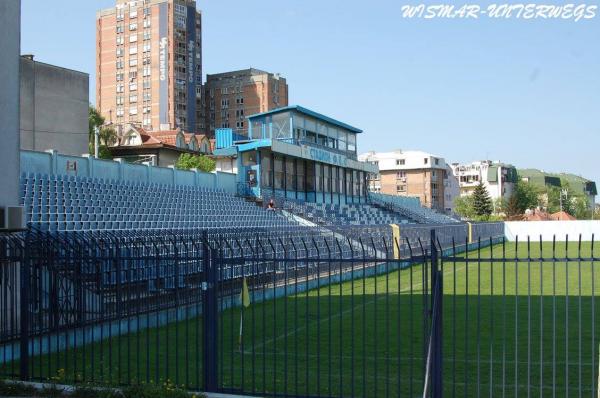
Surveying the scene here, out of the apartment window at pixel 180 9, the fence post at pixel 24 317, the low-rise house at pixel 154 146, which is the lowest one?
the fence post at pixel 24 317

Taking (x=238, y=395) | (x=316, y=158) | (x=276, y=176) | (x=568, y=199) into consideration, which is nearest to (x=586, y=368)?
(x=238, y=395)

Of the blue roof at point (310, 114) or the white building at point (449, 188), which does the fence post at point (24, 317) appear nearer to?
the blue roof at point (310, 114)

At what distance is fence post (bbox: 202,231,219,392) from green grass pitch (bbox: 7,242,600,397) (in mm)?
192

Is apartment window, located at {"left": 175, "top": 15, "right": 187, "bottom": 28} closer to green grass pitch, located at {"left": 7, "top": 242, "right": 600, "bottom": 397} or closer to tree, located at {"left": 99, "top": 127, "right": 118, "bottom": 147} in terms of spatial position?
tree, located at {"left": 99, "top": 127, "right": 118, "bottom": 147}

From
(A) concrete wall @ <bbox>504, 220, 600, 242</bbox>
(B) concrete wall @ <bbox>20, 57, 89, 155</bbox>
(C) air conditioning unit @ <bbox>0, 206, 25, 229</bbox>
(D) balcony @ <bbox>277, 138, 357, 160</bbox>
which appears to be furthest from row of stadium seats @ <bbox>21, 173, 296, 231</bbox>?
(A) concrete wall @ <bbox>504, 220, 600, 242</bbox>

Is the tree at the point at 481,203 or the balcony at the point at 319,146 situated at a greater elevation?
the balcony at the point at 319,146

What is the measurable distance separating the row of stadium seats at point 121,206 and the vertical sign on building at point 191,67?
7812cm

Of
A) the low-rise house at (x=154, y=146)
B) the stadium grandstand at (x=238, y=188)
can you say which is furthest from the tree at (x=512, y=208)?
the low-rise house at (x=154, y=146)

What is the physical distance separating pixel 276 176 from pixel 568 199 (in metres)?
106

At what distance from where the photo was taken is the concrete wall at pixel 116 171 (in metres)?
23.4

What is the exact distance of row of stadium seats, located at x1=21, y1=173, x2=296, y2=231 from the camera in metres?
19.1

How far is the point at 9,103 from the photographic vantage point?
36.1ft

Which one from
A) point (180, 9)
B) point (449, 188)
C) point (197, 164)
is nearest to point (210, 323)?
point (197, 164)

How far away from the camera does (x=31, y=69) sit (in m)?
39.1
